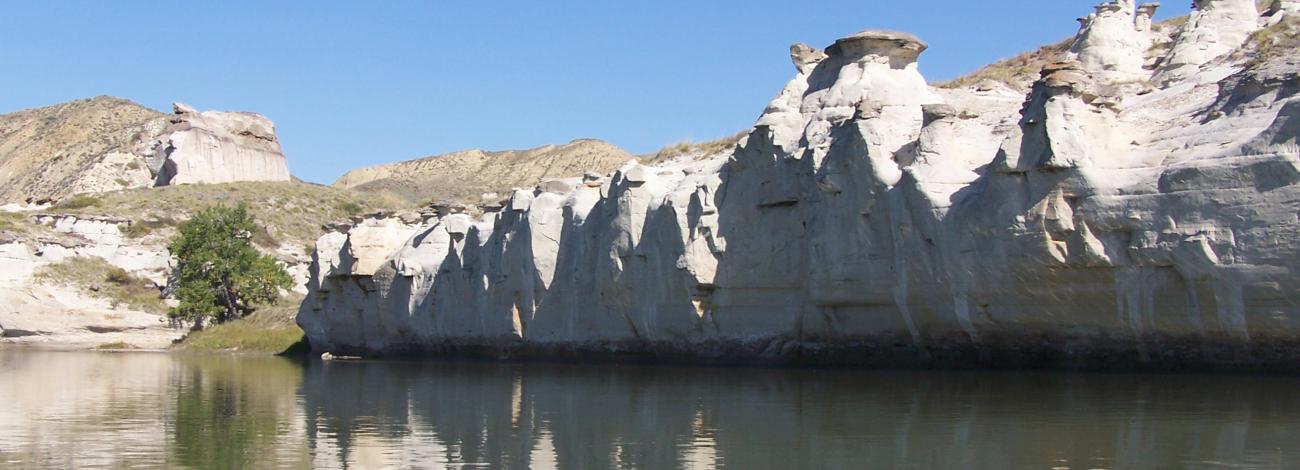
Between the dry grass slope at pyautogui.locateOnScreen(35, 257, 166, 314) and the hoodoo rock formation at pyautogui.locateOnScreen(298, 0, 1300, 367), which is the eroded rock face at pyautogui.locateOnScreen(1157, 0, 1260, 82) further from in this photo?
the dry grass slope at pyautogui.locateOnScreen(35, 257, 166, 314)

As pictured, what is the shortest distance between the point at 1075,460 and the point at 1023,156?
414 inches

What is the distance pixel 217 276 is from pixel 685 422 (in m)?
45.0

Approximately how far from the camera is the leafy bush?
60.2 m

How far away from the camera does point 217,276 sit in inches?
2400

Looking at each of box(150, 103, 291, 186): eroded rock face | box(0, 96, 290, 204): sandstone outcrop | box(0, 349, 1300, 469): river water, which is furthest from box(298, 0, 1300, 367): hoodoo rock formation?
box(0, 96, 290, 204): sandstone outcrop

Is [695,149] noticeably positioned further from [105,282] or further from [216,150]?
[216,150]

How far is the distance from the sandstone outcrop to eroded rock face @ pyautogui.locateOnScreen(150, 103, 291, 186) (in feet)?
0.21

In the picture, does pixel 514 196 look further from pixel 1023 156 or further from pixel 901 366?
pixel 1023 156

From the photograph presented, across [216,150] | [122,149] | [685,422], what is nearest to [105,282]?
[216,150]

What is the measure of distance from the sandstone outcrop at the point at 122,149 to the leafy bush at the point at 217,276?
29.7m

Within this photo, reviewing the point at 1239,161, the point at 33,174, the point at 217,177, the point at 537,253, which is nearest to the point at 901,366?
the point at 1239,161

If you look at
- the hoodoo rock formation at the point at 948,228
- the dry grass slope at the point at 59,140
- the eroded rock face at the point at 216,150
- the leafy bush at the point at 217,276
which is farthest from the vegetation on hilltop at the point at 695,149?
the dry grass slope at the point at 59,140

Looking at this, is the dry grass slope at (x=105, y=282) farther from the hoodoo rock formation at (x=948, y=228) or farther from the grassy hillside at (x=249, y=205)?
the hoodoo rock formation at (x=948, y=228)

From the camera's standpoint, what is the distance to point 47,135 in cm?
13050
